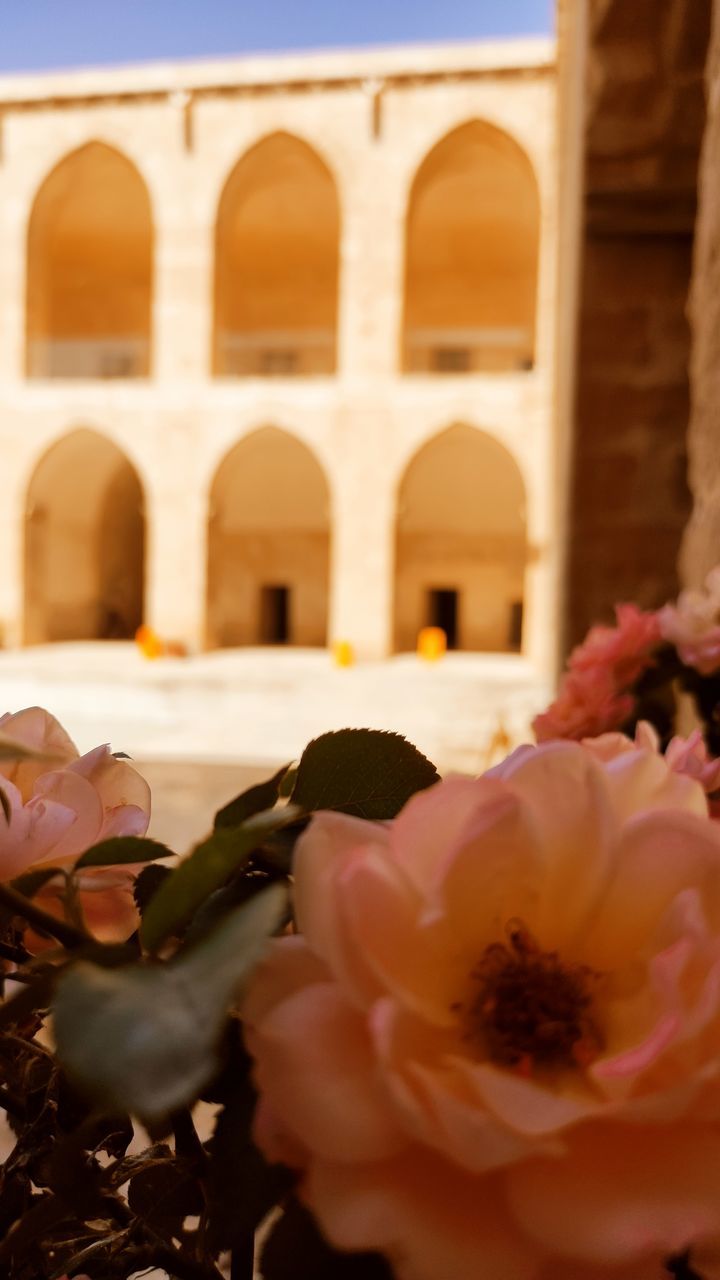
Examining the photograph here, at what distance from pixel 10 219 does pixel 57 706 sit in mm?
9202

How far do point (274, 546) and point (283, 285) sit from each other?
4.51 metres

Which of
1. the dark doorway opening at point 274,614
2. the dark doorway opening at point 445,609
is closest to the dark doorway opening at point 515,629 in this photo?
the dark doorway opening at point 445,609

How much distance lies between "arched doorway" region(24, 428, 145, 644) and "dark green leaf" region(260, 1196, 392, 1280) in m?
15.5

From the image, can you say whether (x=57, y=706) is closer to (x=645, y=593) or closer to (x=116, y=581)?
(x=645, y=593)

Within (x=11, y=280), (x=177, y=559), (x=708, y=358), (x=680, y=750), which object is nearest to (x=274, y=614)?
(x=177, y=559)

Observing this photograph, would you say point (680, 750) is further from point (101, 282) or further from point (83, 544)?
point (101, 282)

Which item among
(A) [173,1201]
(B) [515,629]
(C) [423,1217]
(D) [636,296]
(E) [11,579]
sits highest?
(D) [636,296]

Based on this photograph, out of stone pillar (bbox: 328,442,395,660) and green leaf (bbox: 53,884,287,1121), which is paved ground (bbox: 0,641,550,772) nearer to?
stone pillar (bbox: 328,442,395,660)

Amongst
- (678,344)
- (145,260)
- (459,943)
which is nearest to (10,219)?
(145,260)

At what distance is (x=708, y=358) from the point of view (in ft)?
6.30

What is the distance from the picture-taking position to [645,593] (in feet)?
11.3

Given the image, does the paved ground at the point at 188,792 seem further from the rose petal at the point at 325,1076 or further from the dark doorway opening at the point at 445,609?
the dark doorway opening at the point at 445,609

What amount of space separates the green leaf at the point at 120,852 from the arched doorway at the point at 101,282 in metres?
16.4

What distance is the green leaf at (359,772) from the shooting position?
0.43 meters
